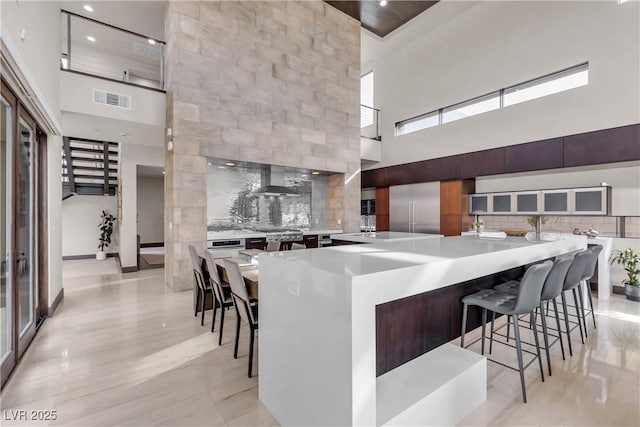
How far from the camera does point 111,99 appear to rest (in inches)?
185

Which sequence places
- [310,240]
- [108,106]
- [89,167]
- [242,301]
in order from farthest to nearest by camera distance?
[89,167]
[310,240]
[108,106]
[242,301]

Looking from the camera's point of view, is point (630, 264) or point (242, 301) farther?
point (630, 264)

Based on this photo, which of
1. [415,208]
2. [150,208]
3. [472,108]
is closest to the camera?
[472,108]

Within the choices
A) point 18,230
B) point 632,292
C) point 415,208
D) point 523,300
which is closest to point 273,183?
point 415,208

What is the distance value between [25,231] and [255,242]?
10.2 ft

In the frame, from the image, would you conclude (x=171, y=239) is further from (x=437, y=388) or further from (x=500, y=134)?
(x=500, y=134)

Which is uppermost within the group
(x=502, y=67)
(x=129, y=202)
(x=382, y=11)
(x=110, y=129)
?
(x=382, y=11)

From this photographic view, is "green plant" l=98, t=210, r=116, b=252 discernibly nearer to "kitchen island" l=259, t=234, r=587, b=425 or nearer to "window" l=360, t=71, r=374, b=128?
"window" l=360, t=71, r=374, b=128

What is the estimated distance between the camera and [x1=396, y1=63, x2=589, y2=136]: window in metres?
5.06

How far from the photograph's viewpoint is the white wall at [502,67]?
15.0 feet

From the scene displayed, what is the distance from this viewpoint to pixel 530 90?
5.55m

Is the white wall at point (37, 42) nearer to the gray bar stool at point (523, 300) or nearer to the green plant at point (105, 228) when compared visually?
the gray bar stool at point (523, 300)

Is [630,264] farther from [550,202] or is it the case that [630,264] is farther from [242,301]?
[242,301]

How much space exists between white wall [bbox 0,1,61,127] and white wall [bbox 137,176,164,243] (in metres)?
6.59
